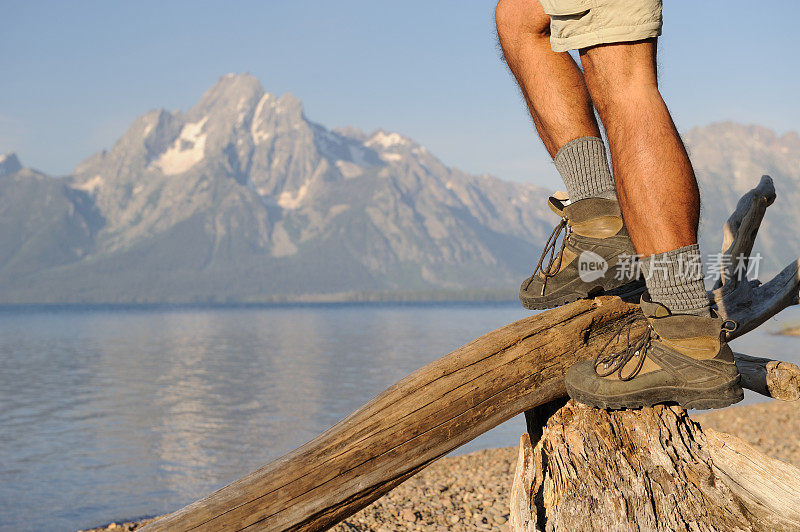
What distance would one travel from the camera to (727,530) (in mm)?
2748

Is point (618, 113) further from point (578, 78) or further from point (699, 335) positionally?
point (699, 335)

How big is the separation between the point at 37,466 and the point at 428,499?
14467mm

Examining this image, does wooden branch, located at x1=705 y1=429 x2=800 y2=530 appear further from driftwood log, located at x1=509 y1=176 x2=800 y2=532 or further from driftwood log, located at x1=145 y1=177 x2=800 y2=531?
driftwood log, located at x1=145 y1=177 x2=800 y2=531

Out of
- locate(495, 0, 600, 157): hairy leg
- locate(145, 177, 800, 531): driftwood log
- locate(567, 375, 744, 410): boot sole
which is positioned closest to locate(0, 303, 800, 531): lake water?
locate(145, 177, 800, 531): driftwood log

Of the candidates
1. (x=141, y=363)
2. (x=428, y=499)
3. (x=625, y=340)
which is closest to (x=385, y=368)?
(x=141, y=363)

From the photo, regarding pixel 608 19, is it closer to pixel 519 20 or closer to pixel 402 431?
pixel 519 20

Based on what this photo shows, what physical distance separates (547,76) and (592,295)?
0.99 meters

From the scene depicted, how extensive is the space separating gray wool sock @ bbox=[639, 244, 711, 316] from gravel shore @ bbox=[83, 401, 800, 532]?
4940 mm

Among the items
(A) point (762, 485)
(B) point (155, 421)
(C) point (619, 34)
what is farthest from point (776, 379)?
(B) point (155, 421)

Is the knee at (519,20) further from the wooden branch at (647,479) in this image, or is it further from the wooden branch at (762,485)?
the wooden branch at (762,485)

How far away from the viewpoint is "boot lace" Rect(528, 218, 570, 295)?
3225 mm

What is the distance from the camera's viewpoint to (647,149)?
262 cm

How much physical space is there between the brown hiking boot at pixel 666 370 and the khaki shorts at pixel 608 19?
1.02 m

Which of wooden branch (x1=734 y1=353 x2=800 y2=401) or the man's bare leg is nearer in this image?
the man's bare leg
